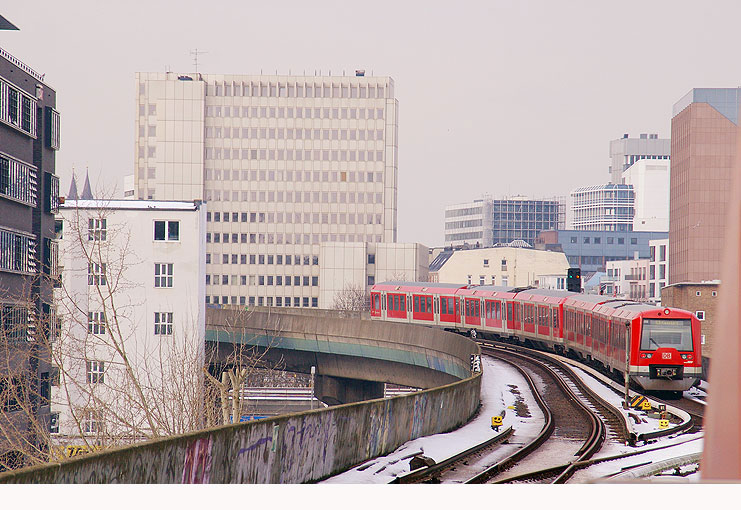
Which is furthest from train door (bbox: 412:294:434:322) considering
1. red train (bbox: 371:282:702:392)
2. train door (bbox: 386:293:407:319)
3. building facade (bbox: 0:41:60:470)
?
building facade (bbox: 0:41:60:470)

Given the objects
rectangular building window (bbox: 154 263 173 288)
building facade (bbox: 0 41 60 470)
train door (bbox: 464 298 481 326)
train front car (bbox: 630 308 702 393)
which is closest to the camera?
train front car (bbox: 630 308 702 393)

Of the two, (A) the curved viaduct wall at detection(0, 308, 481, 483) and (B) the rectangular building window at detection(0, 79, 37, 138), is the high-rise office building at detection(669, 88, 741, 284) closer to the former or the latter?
(B) the rectangular building window at detection(0, 79, 37, 138)

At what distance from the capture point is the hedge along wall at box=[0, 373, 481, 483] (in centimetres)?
1055

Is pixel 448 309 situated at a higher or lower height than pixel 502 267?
lower

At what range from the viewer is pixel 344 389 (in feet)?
190

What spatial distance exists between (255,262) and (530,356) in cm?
9871

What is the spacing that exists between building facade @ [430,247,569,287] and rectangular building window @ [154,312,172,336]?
108 m

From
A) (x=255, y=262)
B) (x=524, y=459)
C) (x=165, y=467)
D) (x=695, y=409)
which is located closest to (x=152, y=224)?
(x=695, y=409)

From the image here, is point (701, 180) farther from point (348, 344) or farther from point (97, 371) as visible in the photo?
point (97, 371)

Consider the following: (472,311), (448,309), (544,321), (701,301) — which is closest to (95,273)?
(544,321)

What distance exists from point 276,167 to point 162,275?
89757 millimetres

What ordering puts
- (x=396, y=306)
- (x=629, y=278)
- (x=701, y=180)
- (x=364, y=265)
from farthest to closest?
(x=629, y=278)
(x=364, y=265)
(x=701, y=180)
(x=396, y=306)

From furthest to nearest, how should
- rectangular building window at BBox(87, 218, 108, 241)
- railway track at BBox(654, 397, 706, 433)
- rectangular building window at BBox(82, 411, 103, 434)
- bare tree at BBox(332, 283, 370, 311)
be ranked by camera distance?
bare tree at BBox(332, 283, 370, 311) → rectangular building window at BBox(87, 218, 108, 241) → rectangular building window at BBox(82, 411, 103, 434) → railway track at BBox(654, 397, 706, 433)

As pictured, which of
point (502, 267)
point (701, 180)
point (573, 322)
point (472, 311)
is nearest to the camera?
point (573, 322)
